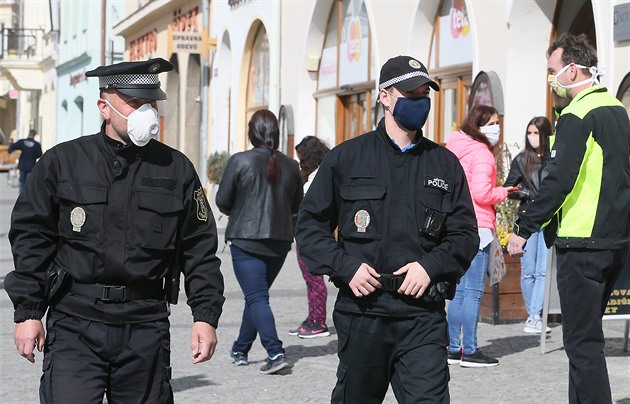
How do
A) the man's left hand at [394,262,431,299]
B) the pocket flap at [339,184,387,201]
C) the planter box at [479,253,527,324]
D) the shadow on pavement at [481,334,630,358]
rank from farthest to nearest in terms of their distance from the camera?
1. the planter box at [479,253,527,324]
2. the shadow on pavement at [481,334,630,358]
3. the pocket flap at [339,184,387,201]
4. the man's left hand at [394,262,431,299]

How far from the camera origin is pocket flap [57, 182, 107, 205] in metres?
4.43

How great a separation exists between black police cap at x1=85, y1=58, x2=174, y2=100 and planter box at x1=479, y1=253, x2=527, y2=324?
21.5ft

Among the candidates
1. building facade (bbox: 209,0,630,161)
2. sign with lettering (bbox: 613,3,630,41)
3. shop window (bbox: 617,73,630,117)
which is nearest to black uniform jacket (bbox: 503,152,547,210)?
shop window (bbox: 617,73,630,117)

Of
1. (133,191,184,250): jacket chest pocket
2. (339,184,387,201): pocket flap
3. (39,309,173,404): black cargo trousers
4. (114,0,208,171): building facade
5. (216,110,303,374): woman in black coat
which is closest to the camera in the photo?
(39,309,173,404): black cargo trousers

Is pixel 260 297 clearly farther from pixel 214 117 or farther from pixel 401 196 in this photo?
pixel 214 117

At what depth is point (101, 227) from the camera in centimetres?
442

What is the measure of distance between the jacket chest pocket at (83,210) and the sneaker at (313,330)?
5.83m

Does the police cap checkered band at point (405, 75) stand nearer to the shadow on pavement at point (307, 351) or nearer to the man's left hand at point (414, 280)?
the man's left hand at point (414, 280)

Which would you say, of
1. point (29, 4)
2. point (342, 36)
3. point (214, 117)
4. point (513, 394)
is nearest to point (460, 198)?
point (513, 394)

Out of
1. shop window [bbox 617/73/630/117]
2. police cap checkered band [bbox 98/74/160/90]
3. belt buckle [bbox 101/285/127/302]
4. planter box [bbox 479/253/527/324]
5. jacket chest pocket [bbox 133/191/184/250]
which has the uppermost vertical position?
shop window [bbox 617/73/630/117]

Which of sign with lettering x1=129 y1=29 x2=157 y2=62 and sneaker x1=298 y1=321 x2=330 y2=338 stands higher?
sign with lettering x1=129 y1=29 x2=157 y2=62

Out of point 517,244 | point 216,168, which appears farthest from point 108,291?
point 216,168

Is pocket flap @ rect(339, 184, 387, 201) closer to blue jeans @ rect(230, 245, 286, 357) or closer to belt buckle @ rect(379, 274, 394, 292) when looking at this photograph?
belt buckle @ rect(379, 274, 394, 292)

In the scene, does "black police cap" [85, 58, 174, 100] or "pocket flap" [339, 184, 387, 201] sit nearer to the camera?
"black police cap" [85, 58, 174, 100]
